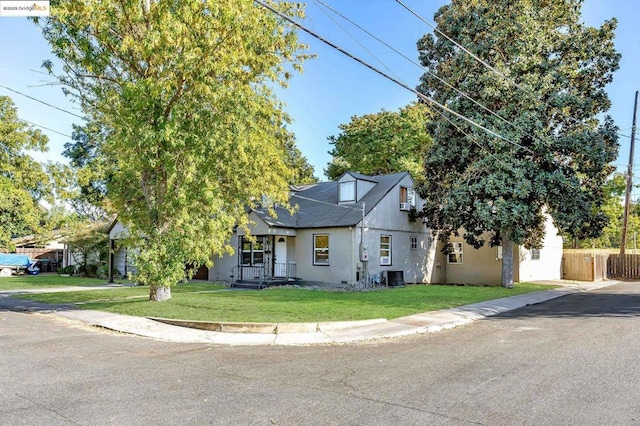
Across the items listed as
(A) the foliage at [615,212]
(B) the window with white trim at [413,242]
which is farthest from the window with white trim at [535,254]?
(A) the foliage at [615,212]

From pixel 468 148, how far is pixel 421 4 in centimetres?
1125

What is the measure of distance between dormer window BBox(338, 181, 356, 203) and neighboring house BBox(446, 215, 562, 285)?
26.6 feet

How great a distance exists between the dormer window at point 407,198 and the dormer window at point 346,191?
3.02 m

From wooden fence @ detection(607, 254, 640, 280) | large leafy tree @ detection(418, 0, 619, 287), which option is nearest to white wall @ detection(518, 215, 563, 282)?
large leafy tree @ detection(418, 0, 619, 287)

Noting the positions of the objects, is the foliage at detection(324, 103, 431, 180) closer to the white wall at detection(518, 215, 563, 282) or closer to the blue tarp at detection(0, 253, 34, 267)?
the white wall at detection(518, 215, 563, 282)

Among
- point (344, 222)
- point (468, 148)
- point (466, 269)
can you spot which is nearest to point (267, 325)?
point (344, 222)

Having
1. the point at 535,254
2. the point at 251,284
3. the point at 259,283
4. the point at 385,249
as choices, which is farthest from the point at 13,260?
the point at 535,254

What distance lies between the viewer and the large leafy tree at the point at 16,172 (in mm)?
27875

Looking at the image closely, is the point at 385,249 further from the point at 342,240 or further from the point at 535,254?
the point at 535,254

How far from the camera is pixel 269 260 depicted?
74.9 ft

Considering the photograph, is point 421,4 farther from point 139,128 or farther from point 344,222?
point 344,222

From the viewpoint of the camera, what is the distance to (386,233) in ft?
75.3

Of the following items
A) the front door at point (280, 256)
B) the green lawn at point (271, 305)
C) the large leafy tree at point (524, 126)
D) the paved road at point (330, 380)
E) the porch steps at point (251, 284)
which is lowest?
the porch steps at point (251, 284)

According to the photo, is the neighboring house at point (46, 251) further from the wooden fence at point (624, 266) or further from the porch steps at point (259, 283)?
the wooden fence at point (624, 266)
